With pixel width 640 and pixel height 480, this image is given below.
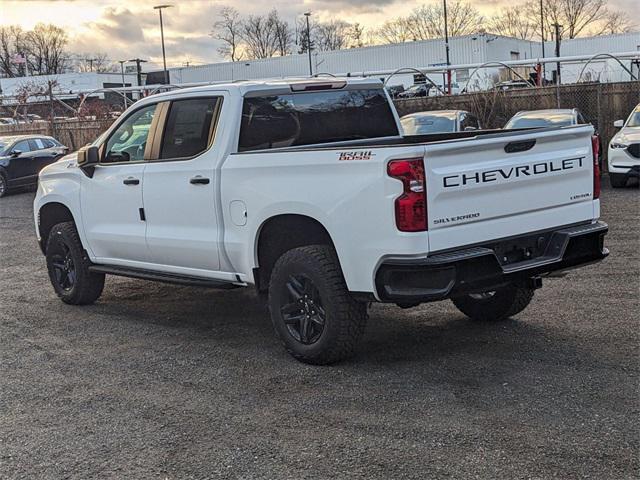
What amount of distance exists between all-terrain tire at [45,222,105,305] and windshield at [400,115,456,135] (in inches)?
360

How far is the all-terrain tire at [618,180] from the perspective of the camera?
594 inches

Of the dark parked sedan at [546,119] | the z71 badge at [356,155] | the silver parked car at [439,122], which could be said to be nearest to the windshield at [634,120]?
the dark parked sedan at [546,119]

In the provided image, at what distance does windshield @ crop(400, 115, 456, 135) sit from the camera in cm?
1554

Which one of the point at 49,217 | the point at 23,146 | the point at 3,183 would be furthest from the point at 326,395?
the point at 23,146

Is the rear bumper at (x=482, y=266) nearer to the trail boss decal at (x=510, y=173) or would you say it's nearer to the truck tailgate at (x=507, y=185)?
the truck tailgate at (x=507, y=185)

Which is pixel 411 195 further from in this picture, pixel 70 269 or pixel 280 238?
pixel 70 269

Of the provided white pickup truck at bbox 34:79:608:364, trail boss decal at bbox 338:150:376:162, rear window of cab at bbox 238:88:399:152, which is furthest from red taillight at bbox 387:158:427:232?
rear window of cab at bbox 238:88:399:152

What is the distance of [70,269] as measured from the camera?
7754 millimetres

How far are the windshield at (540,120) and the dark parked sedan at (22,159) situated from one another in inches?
500

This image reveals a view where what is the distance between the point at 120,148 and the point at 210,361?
93.1 inches

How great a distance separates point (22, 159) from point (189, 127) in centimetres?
1626

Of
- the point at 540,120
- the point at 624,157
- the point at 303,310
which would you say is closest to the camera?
the point at 303,310

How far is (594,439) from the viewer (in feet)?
13.2

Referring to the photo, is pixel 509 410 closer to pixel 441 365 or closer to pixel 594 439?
pixel 594 439
